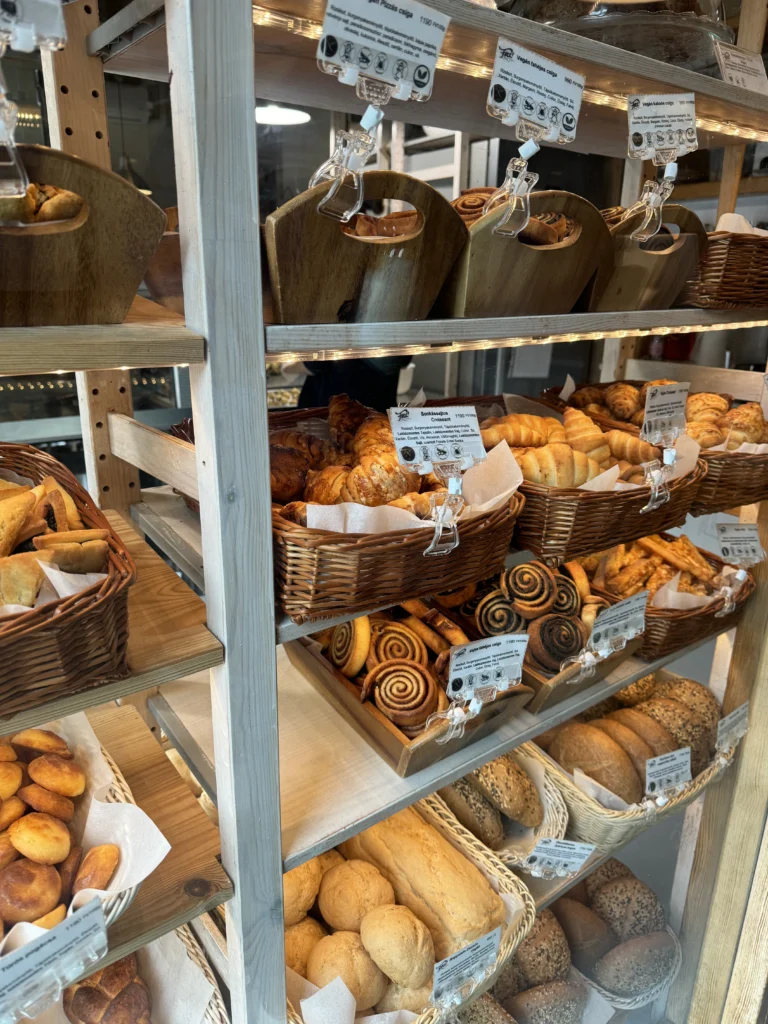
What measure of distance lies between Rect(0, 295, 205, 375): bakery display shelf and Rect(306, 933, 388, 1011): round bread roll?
1.01 m

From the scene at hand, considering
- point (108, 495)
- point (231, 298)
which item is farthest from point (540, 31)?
point (108, 495)

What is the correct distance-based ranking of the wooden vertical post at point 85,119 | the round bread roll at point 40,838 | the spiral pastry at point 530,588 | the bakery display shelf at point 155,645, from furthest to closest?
the spiral pastry at point 530,588 → the wooden vertical post at point 85,119 → the round bread roll at point 40,838 → the bakery display shelf at point 155,645

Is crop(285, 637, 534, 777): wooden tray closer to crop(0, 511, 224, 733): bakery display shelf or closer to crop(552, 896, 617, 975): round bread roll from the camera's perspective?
crop(0, 511, 224, 733): bakery display shelf

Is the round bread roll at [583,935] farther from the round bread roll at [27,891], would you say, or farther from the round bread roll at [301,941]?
the round bread roll at [27,891]

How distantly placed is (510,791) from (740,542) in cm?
75

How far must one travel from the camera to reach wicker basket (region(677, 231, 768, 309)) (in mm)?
1283

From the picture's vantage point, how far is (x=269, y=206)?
3082 mm

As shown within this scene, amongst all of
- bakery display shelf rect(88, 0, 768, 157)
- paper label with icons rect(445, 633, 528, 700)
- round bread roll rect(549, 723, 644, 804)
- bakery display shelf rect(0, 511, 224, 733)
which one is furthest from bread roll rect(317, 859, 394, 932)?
bakery display shelf rect(88, 0, 768, 157)

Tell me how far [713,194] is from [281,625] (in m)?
1.70

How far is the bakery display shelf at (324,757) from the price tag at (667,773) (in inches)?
9.6

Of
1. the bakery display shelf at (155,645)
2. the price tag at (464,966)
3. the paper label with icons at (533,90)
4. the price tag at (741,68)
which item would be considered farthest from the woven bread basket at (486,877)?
the price tag at (741,68)

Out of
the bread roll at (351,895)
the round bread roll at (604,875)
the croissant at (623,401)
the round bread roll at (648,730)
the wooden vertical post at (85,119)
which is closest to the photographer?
the wooden vertical post at (85,119)

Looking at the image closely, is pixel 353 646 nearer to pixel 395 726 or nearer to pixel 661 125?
pixel 395 726

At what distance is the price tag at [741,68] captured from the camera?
1.23m
